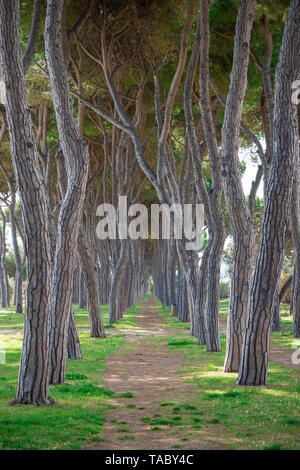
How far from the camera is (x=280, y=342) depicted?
611 inches

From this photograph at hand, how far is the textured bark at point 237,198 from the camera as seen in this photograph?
31.6 feet

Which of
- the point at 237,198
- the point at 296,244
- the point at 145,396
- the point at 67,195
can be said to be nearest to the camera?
the point at 145,396

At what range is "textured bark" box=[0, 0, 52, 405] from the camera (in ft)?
22.9

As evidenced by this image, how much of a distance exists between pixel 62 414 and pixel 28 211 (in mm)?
2525

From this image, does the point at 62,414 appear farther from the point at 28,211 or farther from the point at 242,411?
the point at 28,211

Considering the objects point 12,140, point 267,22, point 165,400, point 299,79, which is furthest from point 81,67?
point 165,400

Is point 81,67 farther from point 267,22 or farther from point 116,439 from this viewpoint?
point 116,439

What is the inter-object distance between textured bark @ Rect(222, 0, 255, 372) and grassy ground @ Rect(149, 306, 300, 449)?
2.89 ft

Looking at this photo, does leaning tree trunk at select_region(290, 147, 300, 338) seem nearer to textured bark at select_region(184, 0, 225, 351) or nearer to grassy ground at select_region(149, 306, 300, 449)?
textured bark at select_region(184, 0, 225, 351)

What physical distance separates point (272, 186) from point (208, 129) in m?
4.25

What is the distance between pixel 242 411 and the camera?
6.73 meters

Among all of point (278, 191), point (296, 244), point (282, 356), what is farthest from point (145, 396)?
point (296, 244)
